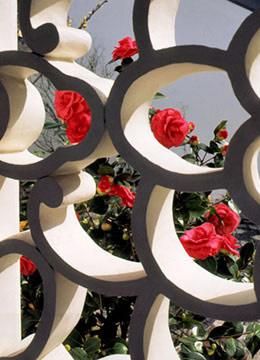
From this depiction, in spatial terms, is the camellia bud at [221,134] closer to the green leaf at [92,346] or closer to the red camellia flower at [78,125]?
the red camellia flower at [78,125]

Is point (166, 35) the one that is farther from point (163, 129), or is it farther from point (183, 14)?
point (183, 14)

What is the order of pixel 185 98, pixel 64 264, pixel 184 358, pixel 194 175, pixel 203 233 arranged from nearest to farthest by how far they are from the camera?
pixel 194 175, pixel 64 264, pixel 203 233, pixel 184 358, pixel 185 98

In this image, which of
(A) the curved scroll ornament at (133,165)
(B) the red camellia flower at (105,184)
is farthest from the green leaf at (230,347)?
(A) the curved scroll ornament at (133,165)

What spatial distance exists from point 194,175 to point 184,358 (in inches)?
45.2

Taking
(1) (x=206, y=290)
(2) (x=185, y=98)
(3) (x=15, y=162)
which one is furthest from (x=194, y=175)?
(2) (x=185, y=98)

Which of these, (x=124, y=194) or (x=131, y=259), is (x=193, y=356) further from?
(x=124, y=194)

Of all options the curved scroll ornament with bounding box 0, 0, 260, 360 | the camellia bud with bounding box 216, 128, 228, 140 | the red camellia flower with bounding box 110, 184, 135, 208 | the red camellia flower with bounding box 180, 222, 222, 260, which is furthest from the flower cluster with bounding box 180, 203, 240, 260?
the curved scroll ornament with bounding box 0, 0, 260, 360

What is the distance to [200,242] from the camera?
1.46 m

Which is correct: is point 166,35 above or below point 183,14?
below

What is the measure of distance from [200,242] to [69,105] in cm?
44

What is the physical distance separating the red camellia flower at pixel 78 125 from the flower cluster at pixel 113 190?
279mm

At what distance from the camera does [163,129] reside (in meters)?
1.61

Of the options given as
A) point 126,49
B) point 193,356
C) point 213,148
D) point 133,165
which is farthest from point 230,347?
point 133,165

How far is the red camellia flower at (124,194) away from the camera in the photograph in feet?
5.64
